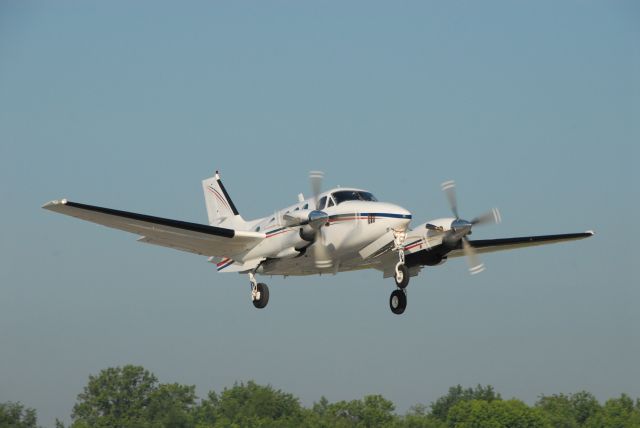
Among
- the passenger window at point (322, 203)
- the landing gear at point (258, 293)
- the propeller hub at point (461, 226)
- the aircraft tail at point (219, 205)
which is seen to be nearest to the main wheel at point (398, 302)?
the propeller hub at point (461, 226)

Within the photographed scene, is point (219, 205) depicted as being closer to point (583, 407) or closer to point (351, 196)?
point (351, 196)

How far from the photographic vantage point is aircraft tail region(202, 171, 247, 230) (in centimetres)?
3839

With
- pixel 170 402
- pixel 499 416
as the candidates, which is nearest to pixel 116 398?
pixel 170 402

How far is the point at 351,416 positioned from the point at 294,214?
65.7 meters

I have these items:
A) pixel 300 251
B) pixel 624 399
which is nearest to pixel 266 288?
pixel 300 251

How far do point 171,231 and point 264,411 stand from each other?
64.8 metres

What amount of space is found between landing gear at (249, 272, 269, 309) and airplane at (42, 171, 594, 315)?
0.11 feet

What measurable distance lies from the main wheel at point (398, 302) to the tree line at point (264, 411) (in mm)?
57537

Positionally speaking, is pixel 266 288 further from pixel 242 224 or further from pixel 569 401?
pixel 569 401

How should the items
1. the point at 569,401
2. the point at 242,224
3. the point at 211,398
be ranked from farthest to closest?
the point at 569,401
the point at 211,398
the point at 242,224

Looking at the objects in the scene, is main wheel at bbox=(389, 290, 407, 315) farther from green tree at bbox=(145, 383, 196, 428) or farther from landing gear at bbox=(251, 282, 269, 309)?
green tree at bbox=(145, 383, 196, 428)

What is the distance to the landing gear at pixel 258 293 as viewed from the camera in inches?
1324

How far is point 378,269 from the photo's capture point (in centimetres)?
3447

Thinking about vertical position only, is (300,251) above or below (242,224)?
below
